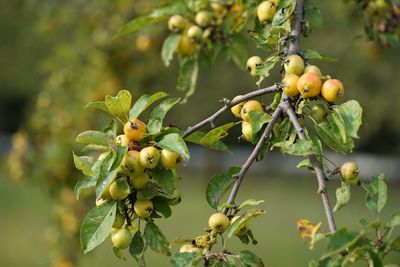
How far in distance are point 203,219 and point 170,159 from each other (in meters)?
8.95

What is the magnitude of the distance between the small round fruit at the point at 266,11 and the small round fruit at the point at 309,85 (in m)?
0.35

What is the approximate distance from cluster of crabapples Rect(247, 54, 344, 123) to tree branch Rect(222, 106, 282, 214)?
5cm

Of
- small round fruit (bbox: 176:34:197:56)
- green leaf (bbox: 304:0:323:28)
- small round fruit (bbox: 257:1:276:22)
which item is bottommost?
small round fruit (bbox: 176:34:197:56)

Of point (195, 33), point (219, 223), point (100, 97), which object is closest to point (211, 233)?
point (219, 223)

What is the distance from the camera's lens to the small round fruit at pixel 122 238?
1260 mm

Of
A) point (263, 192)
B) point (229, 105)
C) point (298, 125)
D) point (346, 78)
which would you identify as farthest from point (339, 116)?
point (263, 192)

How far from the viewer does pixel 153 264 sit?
7043 mm

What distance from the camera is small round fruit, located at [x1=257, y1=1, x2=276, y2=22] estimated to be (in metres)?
1.53

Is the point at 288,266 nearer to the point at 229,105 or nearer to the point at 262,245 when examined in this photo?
the point at 262,245

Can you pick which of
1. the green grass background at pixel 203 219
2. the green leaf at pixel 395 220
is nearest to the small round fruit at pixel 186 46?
the green leaf at pixel 395 220

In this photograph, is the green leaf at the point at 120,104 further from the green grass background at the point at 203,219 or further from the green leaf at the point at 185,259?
the green grass background at the point at 203,219

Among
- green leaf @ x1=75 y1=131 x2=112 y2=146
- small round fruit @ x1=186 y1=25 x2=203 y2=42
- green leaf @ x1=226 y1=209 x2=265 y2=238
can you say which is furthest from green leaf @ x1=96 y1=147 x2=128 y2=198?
small round fruit @ x1=186 y1=25 x2=203 y2=42

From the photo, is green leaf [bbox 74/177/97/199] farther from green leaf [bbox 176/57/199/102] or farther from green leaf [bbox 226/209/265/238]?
green leaf [bbox 176/57/199/102]

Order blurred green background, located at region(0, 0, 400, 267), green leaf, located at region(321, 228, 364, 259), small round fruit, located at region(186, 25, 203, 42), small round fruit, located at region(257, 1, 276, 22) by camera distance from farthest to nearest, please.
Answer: blurred green background, located at region(0, 0, 400, 267) → small round fruit, located at region(186, 25, 203, 42) → small round fruit, located at region(257, 1, 276, 22) → green leaf, located at region(321, 228, 364, 259)
